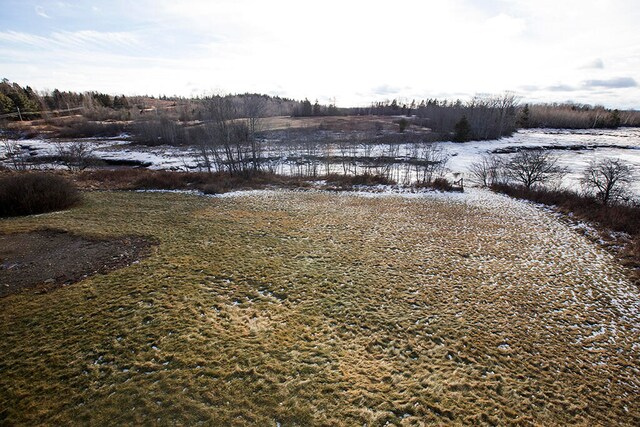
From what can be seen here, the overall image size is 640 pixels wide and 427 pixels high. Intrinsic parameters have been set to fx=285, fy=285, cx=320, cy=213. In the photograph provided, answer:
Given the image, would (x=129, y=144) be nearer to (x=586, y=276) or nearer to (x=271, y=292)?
(x=271, y=292)

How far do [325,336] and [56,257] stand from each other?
12464mm

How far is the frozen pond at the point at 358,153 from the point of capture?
45594 mm

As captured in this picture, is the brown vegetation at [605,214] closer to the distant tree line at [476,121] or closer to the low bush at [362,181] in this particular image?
the low bush at [362,181]

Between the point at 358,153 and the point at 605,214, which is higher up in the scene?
the point at 358,153

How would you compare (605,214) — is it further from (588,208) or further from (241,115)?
(241,115)

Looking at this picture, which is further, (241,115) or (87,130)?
(87,130)

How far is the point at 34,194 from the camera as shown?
19.1 meters

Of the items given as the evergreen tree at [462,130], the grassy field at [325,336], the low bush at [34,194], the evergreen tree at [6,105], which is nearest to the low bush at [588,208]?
the grassy field at [325,336]

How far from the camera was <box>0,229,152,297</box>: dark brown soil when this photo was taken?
35.4 ft

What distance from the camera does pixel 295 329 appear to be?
9016 millimetres

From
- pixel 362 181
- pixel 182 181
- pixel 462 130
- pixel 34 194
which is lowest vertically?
pixel 362 181

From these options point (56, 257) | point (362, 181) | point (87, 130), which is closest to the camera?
point (56, 257)

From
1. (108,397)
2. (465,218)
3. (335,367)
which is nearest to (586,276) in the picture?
(465,218)

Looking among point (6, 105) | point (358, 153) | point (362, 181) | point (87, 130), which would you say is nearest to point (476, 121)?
point (358, 153)
